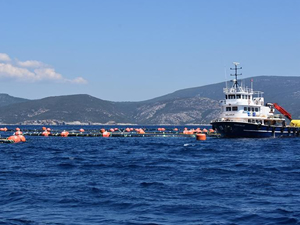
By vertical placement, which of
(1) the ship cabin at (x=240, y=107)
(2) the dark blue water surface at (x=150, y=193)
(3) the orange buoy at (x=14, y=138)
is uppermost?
(1) the ship cabin at (x=240, y=107)

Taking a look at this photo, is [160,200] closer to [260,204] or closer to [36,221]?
[260,204]

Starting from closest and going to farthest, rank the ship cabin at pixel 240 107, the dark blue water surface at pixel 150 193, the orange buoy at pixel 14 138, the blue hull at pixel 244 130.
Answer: the dark blue water surface at pixel 150 193 → the orange buoy at pixel 14 138 → the blue hull at pixel 244 130 → the ship cabin at pixel 240 107

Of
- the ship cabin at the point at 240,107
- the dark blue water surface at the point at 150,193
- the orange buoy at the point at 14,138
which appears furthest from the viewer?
the ship cabin at the point at 240,107

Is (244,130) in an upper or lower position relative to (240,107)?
lower

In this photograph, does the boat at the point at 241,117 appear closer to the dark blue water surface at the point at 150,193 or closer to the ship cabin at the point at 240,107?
the ship cabin at the point at 240,107

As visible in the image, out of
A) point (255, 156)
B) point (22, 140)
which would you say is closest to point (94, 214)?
point (255, 156)

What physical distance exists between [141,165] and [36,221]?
26413 mm

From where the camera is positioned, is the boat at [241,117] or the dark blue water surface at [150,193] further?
the boat at [241,117]

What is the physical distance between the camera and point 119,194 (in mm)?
32250

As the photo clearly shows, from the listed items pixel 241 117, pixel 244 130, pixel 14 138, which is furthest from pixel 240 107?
pixel 14 138

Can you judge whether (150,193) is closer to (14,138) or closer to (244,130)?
(14,138)

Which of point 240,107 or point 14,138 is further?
point 240,107

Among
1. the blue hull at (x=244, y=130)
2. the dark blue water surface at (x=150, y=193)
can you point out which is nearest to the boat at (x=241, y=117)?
the blue hull at (x=244, y=130)

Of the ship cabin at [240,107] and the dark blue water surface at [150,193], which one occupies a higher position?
the ship cabin at [240,107]
